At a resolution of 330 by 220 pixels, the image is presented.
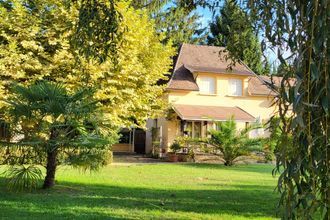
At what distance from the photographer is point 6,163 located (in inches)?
411

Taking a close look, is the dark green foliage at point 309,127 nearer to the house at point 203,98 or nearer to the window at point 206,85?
the house at point 203,98

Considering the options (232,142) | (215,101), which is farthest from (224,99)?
(232,142)

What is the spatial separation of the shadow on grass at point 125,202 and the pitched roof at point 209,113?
16713 mm

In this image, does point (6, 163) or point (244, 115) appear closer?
point (6, 163)

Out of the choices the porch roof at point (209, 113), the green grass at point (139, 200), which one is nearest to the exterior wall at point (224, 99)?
the porch roof at point (209, 113)

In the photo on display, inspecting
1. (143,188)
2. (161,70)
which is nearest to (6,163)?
(143,188)

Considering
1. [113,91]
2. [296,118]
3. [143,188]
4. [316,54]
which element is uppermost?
[113,91]

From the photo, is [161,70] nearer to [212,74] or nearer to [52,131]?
[212,74]

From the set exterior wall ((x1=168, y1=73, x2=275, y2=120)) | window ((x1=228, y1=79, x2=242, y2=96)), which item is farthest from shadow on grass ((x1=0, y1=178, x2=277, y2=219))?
window ((x1=228, y1=79, x2=242, y2=96))

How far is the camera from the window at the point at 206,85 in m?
32.8

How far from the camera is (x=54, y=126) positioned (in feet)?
33.7

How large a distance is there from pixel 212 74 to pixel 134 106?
11.9 meters

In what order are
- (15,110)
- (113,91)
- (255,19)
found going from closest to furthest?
(255,19)
(15,110)
(113,91)

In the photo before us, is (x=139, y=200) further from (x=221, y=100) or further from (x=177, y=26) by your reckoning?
(x=177, y=26)
